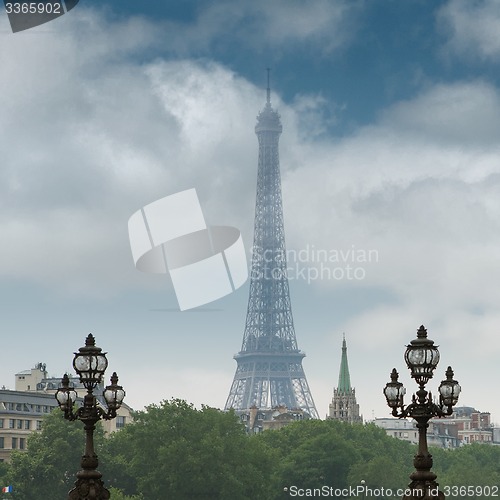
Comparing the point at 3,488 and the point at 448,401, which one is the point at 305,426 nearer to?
the point at 3,488

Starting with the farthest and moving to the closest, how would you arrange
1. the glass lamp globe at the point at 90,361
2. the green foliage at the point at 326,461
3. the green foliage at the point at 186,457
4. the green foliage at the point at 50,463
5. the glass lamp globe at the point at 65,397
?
A: 1. the green foliage at the point at 326,461
2. the green foliage at the point at 50,463
3. the green foliage at the point at 186,457
4. the glass lamp globe at the point at 65,397
5. the glass lamp globe at the point at 90,361

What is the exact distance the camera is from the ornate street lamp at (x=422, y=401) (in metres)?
29.4

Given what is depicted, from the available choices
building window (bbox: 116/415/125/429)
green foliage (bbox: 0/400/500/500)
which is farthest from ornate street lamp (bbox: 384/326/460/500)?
building window (bbox: 116/415/125/429)

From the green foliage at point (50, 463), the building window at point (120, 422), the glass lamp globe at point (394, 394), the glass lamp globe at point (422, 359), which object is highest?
the building window at point (120, 422)

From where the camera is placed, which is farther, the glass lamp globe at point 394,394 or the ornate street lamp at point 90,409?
the ornate street lamp at point 90,409

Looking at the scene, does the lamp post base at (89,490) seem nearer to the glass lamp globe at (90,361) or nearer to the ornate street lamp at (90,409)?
the ornate street lamp at (90,409)

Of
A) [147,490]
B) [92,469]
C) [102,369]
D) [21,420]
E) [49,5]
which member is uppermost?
[49,5]

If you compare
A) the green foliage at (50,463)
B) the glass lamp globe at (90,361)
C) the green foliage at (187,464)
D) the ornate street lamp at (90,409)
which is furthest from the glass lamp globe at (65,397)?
the green foliage at (50,463)

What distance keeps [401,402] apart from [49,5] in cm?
6768

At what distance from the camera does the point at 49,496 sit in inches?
4505

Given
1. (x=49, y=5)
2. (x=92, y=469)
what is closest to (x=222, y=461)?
(x=49, y=5)

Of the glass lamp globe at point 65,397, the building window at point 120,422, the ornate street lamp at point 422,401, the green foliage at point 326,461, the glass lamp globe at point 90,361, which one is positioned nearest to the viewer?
the ornate street lamp at point 422,401

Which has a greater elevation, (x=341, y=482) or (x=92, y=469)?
(x=341, y=482)

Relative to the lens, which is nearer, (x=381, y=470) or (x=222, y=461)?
(x=222, y=461)
